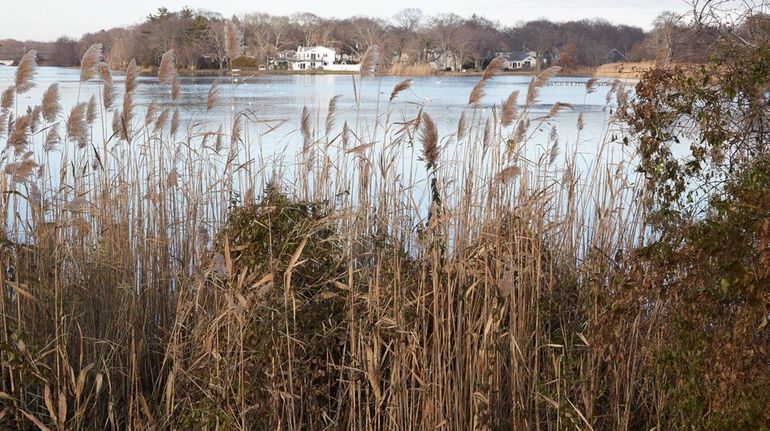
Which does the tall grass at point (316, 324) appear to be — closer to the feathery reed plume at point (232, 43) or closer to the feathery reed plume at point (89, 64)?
the feathery reed plume at point (89, 64)

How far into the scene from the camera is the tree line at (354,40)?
255 inches

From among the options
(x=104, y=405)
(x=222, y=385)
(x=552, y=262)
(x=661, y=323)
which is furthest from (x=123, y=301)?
(x=661, y=323)

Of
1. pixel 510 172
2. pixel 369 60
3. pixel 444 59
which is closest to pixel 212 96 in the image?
pixel 369 60

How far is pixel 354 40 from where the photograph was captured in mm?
8625

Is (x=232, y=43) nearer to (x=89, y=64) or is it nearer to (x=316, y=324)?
(x=89, y=64)

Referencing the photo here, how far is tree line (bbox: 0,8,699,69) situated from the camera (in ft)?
21.3

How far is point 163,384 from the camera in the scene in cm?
423

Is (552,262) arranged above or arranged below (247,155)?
below

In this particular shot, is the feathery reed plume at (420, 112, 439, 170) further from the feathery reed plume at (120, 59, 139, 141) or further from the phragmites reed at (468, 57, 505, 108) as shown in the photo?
the feathery reed plume at (120, 59, 139, 141)

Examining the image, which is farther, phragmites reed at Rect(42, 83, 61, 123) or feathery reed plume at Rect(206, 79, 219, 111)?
feathery reed plume at Rect(206, 79, 219, 111)

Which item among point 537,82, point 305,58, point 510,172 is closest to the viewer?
point 510,172

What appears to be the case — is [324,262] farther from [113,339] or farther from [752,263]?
[752,263]

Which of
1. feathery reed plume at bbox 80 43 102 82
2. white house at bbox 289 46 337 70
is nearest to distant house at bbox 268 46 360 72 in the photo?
white house at bbox 289 46 337 70

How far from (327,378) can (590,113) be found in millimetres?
13295
